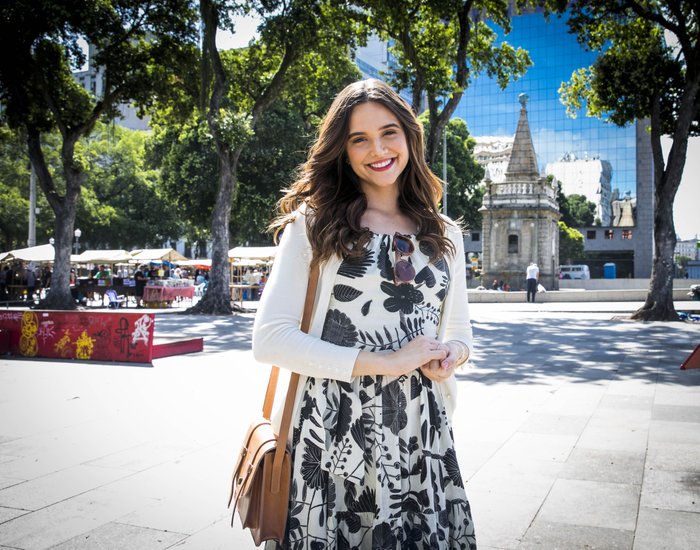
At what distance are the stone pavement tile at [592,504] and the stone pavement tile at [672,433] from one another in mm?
1211

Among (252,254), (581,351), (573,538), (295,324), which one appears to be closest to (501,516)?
(573,538)

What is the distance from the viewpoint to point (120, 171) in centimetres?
4622

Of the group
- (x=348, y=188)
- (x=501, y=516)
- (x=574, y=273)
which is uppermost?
(x=348, y=188)

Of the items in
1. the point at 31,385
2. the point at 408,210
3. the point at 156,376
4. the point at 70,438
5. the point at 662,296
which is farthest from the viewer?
the point at 662,296

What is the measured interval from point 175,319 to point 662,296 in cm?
1362

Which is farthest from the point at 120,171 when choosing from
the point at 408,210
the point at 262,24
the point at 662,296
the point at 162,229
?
the point at 408,210

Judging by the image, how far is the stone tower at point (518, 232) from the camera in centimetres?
3625

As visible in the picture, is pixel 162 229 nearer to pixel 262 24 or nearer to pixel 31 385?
pixel 262 24

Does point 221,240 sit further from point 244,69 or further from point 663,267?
point 663,267

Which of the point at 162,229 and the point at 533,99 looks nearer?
the point at 162,229

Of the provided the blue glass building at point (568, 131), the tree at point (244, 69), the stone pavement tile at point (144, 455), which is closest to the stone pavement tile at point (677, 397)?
the stone pavement tile at point (144, 455)

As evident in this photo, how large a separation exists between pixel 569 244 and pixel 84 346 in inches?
2493

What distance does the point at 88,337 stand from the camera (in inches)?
394

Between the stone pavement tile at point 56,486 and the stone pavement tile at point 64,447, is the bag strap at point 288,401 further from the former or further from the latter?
the stone pavement tile at point 64,447
